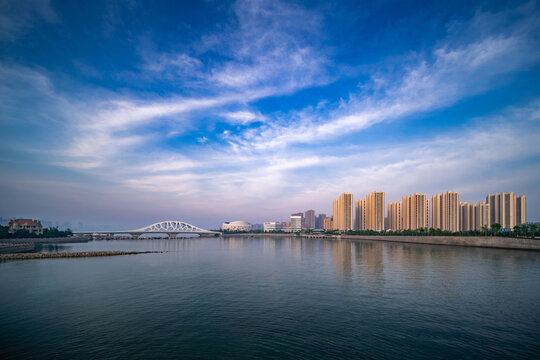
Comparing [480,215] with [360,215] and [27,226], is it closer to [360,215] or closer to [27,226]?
[360,215]

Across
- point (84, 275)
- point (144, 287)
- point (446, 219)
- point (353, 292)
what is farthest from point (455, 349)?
point (446, 219)

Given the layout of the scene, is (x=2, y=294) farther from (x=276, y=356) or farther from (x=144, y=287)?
(x=276, y=356)

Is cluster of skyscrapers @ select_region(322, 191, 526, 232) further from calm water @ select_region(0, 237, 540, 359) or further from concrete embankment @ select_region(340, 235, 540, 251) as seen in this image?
calm water @ select_region(0, 237, 540, 359)

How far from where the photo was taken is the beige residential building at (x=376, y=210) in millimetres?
170125

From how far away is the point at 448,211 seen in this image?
484 feet

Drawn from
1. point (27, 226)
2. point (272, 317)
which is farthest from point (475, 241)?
point (27, 226)

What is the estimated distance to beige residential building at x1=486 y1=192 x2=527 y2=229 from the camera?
131 meters

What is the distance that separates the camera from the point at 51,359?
14.5m

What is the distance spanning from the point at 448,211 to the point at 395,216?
34.7 metres

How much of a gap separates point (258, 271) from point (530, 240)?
74709 mm

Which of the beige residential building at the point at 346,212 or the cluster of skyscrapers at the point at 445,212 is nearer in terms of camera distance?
the cluster of skyscrapers at the point at 445,212

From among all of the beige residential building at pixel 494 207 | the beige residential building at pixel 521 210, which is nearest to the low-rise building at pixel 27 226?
the beige residential building at pixel 494 207

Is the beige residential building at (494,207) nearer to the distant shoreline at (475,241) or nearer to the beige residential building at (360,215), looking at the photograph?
the distant shoreline at (475,241)

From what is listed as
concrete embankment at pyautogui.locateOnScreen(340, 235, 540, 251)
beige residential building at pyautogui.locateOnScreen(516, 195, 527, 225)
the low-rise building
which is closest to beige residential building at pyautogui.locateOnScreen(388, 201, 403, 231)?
concrete embankment at pyautogui.locateOnScreen(340, 235, 540, 251)
